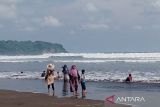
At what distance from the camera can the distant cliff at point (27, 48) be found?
175000 mm

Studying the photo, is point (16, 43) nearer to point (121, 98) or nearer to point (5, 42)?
point (5, 42)

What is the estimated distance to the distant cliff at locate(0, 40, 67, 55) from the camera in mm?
175000

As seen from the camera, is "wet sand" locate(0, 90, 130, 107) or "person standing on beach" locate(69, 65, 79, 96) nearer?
"wet sand" locate(0, 90, 130, 107)

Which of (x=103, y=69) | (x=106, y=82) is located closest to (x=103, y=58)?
(x=103, y=69)

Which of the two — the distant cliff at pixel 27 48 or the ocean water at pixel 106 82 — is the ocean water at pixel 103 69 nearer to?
the ocean water at pixel 106 82

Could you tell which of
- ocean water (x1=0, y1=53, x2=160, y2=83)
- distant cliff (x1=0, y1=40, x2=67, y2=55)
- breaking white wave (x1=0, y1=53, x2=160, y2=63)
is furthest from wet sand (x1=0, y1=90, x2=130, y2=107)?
distant cliff (x1=0, y1=40, x2=67, y2=55)

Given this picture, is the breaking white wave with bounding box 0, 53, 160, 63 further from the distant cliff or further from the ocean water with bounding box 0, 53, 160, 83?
the distant cliff

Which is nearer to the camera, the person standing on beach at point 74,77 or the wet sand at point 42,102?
the wet sand at point 42,102

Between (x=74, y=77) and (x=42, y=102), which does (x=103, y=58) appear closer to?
(x=74, y=77)

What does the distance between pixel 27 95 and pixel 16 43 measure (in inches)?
6589

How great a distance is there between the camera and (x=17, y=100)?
64.3 feet

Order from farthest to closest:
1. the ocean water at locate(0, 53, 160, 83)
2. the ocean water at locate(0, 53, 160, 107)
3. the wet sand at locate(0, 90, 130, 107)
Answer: the ocean water at locate(0, 53, 160, 83)
the ocean water at locate(0, 53, 160, 107)
the wet sand at locate(0, 90, 130, 107)

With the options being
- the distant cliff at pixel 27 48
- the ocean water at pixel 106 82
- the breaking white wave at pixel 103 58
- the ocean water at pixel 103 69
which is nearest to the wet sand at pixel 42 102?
the ocean water at pixel 106 82

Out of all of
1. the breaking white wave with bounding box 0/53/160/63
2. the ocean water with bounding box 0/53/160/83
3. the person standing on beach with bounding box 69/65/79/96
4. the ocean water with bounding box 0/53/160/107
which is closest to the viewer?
the person standing on beach with bounding box 69/65/79/96
